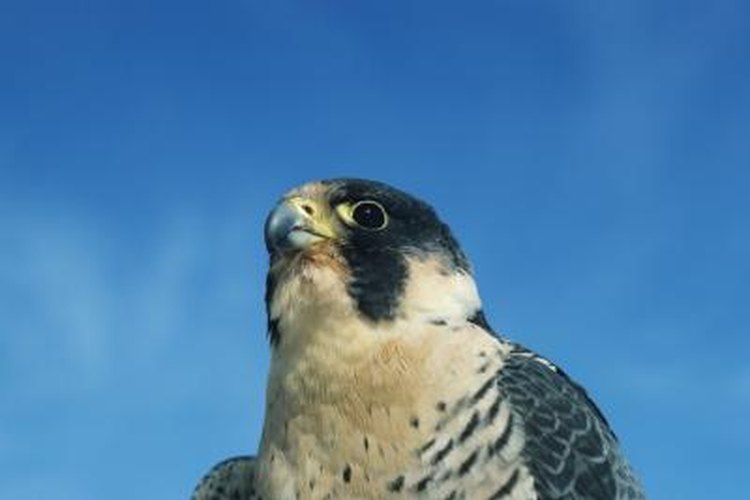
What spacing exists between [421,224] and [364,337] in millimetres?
639

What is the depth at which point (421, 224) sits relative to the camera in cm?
449

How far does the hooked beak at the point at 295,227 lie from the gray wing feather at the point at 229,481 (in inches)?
37.2

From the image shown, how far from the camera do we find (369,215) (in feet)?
14.4

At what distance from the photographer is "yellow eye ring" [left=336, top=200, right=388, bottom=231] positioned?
4.38 metres

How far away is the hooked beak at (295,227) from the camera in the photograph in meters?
4.27

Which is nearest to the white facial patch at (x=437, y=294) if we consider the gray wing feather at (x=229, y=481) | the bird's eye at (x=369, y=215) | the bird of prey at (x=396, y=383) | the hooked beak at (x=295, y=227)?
the bird of prey at (x=396, y=383)

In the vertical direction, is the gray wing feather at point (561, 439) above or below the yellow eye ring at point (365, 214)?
below

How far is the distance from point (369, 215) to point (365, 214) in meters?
0.02

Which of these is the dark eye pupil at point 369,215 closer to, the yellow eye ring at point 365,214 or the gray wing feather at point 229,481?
the yellow eye ring at point 365,214

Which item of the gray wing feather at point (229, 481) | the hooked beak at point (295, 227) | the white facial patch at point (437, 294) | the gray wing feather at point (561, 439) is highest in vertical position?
the hooked beak at point (295, 227)

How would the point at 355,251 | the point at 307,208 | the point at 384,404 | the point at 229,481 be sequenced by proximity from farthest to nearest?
the point at 229,481 → the point at 307,208 → the point at 355,251 → the point at 384,404

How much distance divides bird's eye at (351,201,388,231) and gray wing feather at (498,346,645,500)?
2.38 ft

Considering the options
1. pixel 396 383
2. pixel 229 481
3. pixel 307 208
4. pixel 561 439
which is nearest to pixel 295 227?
pixel 307 208

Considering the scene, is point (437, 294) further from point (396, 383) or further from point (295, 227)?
point (295, 227)
